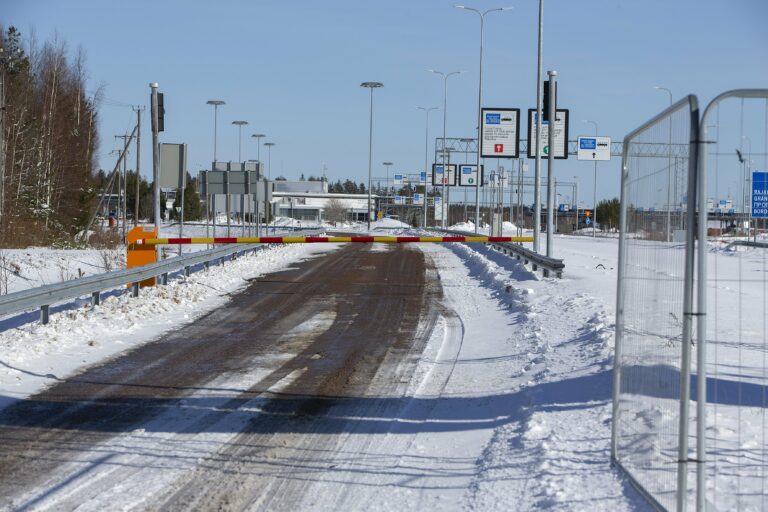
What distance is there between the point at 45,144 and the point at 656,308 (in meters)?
51.2

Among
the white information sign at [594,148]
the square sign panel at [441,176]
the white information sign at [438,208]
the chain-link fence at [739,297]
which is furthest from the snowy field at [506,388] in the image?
the white information sign at [438,208]

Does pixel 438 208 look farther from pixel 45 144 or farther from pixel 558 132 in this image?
pixel 558 132

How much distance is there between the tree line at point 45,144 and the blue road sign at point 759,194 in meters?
35.7

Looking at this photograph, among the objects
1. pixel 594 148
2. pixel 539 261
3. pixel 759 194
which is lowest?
pixel 539 261

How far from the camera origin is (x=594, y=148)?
54.0m

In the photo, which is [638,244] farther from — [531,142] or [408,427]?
[531,142]

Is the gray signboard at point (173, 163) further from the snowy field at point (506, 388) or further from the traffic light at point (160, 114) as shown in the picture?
the snowy field at point (506, 388)

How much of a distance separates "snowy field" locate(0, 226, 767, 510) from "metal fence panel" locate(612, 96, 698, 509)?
269mm

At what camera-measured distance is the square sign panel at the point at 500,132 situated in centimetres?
3597

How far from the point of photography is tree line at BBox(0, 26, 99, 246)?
44375 millimetres

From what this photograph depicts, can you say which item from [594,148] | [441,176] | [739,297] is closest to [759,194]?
[739,297]

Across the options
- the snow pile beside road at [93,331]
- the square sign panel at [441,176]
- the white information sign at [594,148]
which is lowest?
the snow pile beside road at [93,331]

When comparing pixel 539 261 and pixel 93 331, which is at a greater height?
pixel 539 261

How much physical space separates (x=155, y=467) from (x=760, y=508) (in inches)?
161
